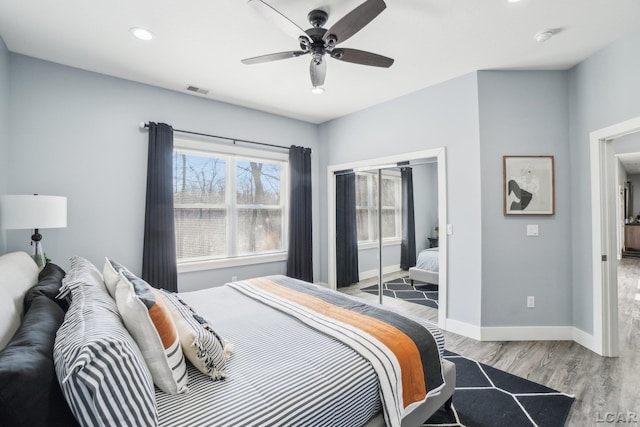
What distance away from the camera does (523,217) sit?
10.2 ft

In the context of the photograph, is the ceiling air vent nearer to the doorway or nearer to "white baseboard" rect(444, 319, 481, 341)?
"white baseboard" rect(444, 319, 481, 341)

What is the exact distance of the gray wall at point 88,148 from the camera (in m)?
2.75

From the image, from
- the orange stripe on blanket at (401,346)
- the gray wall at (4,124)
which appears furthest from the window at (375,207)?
the gray wall at (4,124)

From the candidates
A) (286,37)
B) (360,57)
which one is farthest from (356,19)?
(286,37)

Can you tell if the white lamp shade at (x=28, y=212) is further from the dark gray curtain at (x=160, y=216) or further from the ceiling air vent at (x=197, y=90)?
the ceiling air vent at (x=197, y=90)

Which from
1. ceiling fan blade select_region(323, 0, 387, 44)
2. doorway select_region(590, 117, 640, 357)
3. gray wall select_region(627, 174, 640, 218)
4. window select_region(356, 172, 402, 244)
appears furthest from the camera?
gray wall select_region(627, 174, 640, 218)

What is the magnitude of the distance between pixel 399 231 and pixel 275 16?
9.41ft

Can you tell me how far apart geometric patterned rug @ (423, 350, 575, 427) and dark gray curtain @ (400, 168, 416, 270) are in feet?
5.05

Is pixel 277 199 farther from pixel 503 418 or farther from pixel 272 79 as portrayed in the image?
pixel 503 418

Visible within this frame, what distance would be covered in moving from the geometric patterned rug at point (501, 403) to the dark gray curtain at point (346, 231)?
230cm

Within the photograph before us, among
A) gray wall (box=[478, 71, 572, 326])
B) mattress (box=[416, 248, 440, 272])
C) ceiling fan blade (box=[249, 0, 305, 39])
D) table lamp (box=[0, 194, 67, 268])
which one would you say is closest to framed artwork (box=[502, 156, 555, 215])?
gray wall (box=[478, 71, 572, 326])

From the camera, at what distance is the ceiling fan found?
1718 millimetres

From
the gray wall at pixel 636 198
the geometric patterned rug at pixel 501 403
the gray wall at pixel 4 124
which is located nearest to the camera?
the geometric patterned rug at pixel 501 403

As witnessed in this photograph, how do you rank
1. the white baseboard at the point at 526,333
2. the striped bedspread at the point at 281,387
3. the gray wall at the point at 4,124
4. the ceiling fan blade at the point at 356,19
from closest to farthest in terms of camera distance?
the striped bedspread at the point at 281,387, the ceiling fan blade at the point at 356,19, the gray wall at the point at 4,124, the white baseboard at the point at 526,333
